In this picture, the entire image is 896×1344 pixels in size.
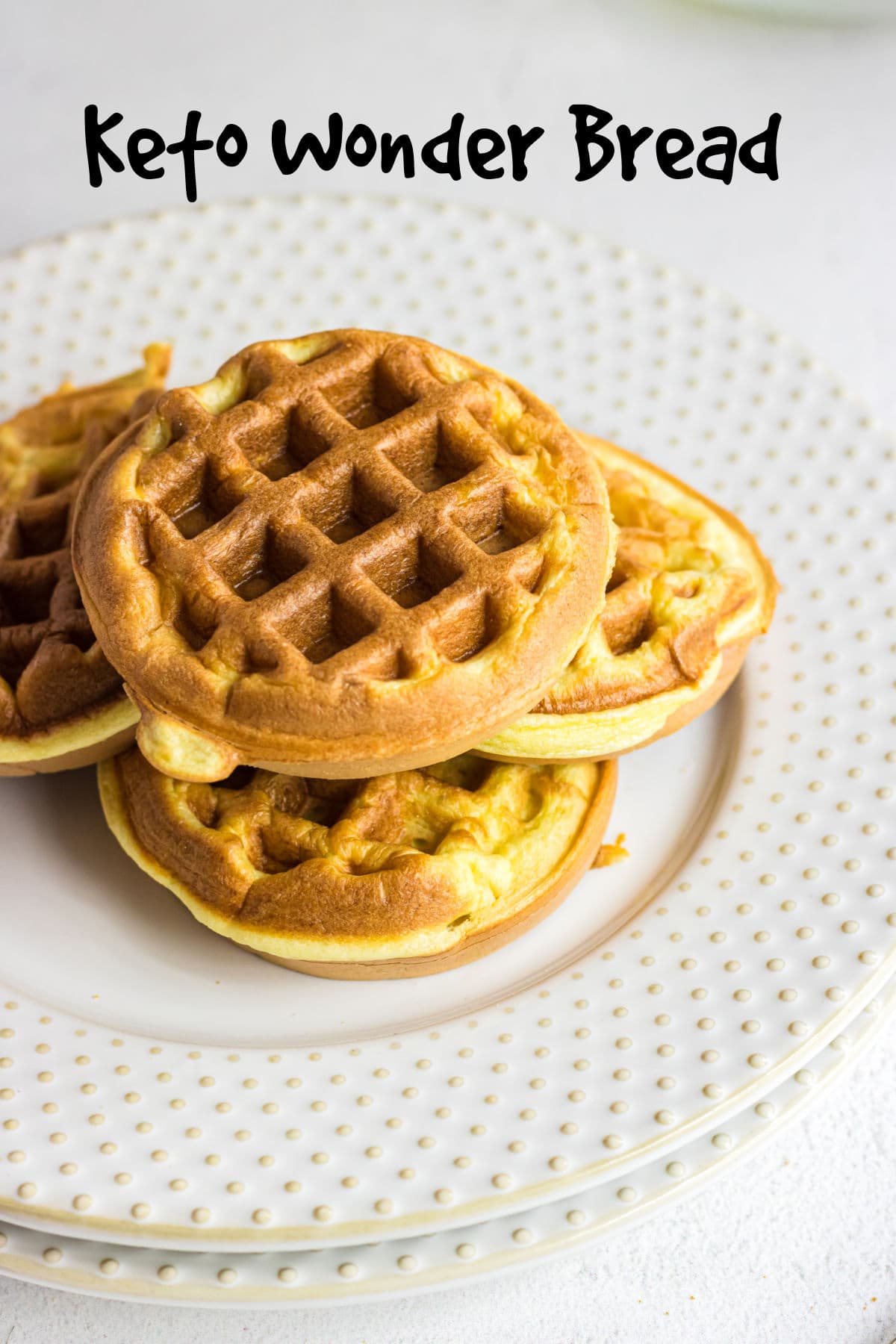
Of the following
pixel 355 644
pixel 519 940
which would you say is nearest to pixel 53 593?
pixel 355 644

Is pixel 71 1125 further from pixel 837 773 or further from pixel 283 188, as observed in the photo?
pixel 283 188

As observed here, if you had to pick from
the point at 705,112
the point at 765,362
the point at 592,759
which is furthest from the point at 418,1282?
the point at 705,112

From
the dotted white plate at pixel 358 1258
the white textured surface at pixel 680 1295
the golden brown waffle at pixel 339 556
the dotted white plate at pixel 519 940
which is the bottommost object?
the white textured surface at pixel 680 1295

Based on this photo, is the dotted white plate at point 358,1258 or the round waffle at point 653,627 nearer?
the dotted white plate at point 358,1258

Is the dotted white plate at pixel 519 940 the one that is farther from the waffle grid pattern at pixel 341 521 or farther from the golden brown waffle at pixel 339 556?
the waffle grid pattern at pixel 341 521

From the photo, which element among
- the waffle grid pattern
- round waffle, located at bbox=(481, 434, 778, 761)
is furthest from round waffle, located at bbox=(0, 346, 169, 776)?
round waffle, located at bbox=(481, 434, 778, 761)

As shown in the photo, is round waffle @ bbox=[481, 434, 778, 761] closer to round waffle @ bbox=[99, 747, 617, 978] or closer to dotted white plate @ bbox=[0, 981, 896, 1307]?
round waffle @ bbox=[99, 747, 617, 978]

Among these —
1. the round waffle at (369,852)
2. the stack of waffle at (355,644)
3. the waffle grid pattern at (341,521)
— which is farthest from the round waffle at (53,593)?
the waffle grid pattern at (341,521)
